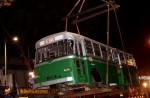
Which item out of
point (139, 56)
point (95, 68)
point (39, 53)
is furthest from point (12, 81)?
point (139, 56)

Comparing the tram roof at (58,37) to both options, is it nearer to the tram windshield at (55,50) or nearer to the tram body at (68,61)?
the tram body at (68,61)

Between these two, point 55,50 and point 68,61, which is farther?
point 55,50

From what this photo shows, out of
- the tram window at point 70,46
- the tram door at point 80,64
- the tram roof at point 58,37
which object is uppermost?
the tram roof at point 58,37

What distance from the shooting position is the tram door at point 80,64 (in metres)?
14.3

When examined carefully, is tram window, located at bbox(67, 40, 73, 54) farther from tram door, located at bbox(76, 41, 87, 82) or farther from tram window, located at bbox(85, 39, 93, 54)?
tram window, located at bbox(85, 39, 93, 54)

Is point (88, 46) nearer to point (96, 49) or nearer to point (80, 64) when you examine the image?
point (96, 49)

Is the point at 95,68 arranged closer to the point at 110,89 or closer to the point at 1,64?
the point at 110,89

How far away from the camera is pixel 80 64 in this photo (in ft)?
47.9

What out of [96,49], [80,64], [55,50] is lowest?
[80,64]

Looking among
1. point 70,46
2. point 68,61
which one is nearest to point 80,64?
point 68,61

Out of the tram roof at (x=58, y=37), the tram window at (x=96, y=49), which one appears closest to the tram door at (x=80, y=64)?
the tram roof at (x=58, y=37)

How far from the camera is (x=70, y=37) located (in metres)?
14.6

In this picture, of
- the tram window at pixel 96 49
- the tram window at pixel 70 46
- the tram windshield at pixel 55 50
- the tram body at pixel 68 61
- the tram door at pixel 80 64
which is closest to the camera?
the tram body at pixel 68 61

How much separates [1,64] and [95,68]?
18595 mm
